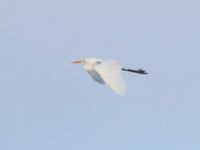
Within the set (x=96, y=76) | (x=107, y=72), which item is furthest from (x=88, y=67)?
(x=107, y=72)

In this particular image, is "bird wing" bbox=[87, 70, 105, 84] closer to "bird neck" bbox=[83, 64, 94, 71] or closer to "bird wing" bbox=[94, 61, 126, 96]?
"bird neck" bbox=[83, 64, 94, 71]

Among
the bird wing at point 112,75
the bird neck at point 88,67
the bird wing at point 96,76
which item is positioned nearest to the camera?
the bird wing at point 112,75

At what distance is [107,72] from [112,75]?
638 millimetres

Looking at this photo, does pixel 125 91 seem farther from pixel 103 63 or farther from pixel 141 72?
pixel 141 72

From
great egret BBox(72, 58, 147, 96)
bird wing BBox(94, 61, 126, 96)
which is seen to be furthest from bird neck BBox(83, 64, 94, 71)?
bird wing BBox(94, 61, 126, 96)

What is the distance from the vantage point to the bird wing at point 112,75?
26.8 meters

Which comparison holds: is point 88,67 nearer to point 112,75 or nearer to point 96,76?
point 96,76

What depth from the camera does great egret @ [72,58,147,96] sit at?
1068 inches

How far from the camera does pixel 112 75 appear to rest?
29000 millimetres

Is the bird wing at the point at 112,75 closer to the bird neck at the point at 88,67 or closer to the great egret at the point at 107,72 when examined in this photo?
the great egret at the point at 107,72

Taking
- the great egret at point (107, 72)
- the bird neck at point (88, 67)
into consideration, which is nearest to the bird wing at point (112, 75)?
the great egret at point (107, 72)

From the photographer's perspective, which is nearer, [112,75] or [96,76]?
[112,75]

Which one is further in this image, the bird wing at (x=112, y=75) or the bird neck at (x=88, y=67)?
the bird neck at (x=88, y=67)

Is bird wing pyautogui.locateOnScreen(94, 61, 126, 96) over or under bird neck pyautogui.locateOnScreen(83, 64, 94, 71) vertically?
under
